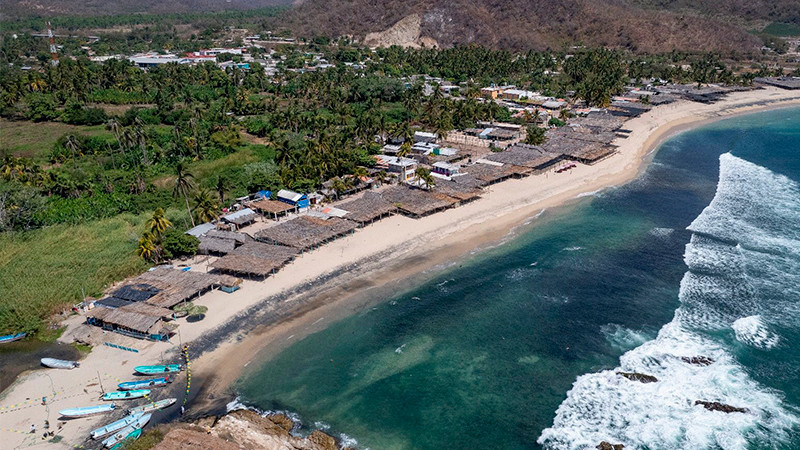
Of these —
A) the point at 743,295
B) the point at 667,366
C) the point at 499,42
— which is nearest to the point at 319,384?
the point at 667,366

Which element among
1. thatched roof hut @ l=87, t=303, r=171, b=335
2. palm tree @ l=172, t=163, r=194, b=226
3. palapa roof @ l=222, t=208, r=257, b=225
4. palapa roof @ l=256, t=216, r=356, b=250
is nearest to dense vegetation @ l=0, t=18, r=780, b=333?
palm tree @ l=172, t=163, r=194, b=226

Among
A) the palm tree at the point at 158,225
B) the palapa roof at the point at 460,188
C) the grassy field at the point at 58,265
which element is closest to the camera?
the grassy field at the point at 58,265

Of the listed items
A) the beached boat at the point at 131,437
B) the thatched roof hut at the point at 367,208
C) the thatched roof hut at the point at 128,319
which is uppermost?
the thatched roof hut at the point at 367,208

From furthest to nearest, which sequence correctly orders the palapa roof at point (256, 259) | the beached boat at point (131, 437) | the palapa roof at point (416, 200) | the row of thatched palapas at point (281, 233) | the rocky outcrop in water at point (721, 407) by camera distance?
the palapa roof at point (416, 200) → the palapa roof at point (256, 259) → the row of thatched palapas at point (281, 233) → the rocky outcrop in water at point (721, 407) → the beached boat at point (131, 437)

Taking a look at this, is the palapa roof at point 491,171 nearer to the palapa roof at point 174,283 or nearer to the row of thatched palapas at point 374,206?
the row of thatched palapas at point 374,206

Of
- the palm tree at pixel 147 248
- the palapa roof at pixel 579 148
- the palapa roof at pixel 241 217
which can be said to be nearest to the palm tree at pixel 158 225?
the palm tree at pixel 147 248

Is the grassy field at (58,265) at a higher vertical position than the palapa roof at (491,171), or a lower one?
lower

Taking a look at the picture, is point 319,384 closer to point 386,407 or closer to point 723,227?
point 386,407
